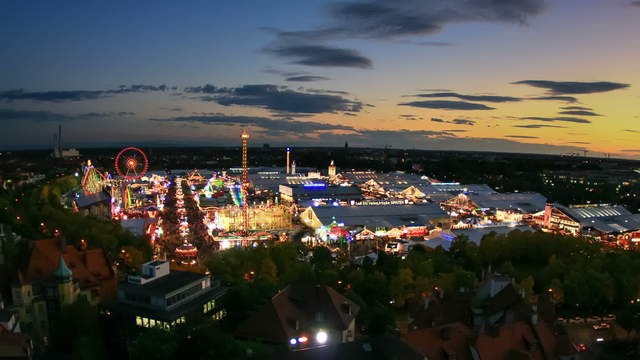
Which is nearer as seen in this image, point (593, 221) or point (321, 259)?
point (321, 259)

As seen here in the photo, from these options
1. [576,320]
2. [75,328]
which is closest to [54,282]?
[75,328]

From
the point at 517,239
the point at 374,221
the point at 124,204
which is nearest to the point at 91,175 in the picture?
the point at 124,204

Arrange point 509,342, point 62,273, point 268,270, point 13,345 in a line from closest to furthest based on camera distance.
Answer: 1. point 13,345
2. point 509,342
3. point 62,273
4. point 268,270

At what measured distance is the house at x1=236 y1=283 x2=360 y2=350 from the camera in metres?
17.5

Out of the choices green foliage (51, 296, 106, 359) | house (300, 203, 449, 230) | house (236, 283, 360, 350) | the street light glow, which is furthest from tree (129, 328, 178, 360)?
house (300, 203, 449, 230)

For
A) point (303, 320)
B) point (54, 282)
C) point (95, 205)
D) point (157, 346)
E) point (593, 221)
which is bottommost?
point (95, 205)

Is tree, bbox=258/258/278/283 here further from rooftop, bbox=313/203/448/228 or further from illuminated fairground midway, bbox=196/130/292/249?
rooftop, bbox=313/203/448/228

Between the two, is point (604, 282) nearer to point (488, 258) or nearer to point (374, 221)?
point (488, 258)

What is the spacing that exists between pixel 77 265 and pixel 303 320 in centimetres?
1232

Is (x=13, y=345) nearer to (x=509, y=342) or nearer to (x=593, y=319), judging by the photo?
(x=509, y=342)

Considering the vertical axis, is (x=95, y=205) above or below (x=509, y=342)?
below

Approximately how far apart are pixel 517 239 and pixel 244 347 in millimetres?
26018

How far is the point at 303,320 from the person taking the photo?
59.6 feet

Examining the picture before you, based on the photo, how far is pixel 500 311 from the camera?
20.2 m
